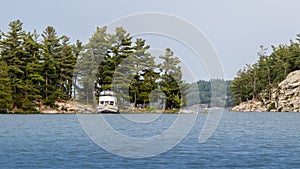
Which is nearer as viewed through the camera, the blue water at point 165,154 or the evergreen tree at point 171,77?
the blue water at point 165,154

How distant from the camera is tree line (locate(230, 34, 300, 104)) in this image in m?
108

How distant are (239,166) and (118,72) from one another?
6010 cm

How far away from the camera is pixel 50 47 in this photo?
3167 inches

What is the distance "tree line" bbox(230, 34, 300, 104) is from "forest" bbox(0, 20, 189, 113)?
111 ft

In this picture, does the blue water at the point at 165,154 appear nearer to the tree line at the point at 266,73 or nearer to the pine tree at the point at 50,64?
the pine tree at the point at 50,64

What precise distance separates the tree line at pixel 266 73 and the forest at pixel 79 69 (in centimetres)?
3385

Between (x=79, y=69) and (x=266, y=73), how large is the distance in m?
51.6

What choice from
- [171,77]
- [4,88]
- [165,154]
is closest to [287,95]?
[171,77]

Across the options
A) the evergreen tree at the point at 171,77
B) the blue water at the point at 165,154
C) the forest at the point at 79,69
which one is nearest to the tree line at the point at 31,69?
the forest at the point at 79,69

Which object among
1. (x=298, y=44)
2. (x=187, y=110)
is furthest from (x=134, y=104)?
(x=298, y=44)

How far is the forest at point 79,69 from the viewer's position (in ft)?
245

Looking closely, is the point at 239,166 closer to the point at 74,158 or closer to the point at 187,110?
the point at 74,158

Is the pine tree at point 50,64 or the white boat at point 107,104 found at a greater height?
the pine tree at point 50,64

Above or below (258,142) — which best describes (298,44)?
above
